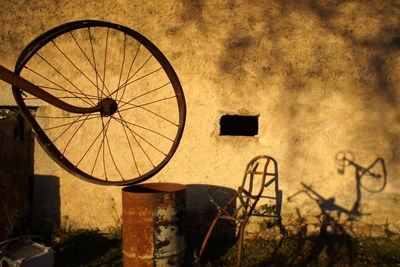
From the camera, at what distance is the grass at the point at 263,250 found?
3043mm

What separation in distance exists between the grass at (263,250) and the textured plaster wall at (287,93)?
0.20 metres

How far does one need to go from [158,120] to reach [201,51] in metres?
1.04

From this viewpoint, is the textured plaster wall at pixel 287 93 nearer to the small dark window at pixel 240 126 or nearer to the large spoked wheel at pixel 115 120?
the large spoked wheel at pixel 115 120

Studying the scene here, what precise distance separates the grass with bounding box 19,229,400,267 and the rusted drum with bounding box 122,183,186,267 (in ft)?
1.25

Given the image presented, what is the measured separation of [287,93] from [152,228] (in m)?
2.27

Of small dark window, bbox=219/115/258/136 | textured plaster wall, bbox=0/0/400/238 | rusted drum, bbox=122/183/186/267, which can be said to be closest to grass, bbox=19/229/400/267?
textured plaster wall, bbox=0/0/400/238

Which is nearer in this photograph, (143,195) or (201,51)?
(143,195)

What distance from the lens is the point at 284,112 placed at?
3.62 metres

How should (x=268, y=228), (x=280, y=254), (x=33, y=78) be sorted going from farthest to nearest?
(x=33, y=78) < (x=268, y=228) < (x=280, y=254)

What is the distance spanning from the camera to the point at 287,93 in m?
3.62

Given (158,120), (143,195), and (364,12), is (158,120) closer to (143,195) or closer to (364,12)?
(143,195)

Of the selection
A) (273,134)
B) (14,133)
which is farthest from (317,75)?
(14,133)

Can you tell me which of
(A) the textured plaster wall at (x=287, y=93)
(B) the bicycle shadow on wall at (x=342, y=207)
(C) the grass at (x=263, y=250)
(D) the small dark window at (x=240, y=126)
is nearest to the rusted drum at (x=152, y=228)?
(C) the grass at (x=263, y=250)

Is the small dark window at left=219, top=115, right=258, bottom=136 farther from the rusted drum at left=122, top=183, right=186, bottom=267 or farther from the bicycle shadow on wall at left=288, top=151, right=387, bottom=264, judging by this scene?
the rusted drum at left=122, top=183, right=186, bottom=267
